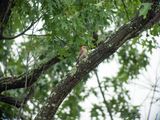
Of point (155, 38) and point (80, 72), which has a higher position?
point (155, 38)

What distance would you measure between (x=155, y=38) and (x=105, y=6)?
0.68 metres

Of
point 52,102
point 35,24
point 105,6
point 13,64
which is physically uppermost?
point 13,64

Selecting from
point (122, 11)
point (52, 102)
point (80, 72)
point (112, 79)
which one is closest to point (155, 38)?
point (122, 11)

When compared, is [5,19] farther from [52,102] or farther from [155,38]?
[155,38]

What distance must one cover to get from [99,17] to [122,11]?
601 millimetres

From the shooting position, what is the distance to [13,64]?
8547 millimetres

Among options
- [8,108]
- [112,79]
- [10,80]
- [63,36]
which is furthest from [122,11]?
[112,79]

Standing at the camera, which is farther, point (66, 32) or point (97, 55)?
point (66, 32)

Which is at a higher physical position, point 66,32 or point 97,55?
point 66,32

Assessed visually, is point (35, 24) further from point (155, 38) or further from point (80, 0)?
point (155, 38)

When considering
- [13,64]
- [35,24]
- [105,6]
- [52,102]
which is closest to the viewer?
[52,102]

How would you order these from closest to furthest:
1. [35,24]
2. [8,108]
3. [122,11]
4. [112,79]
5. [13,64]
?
[35,24], [122,11], [8,108], [13,64], [112,79]

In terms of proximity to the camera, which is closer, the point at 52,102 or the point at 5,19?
the point at 52,102

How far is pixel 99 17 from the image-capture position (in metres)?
5.07
